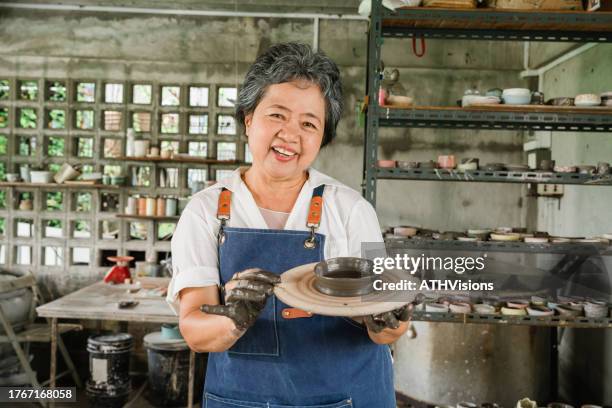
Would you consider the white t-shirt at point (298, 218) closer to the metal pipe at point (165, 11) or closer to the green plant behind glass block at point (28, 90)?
the metal pipe at point (165, 11)

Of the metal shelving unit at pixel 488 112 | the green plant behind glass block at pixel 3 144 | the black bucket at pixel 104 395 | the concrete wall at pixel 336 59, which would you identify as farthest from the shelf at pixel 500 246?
the green plant behind glass block at pixel 3 144

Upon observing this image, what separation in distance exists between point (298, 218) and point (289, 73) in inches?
19.5

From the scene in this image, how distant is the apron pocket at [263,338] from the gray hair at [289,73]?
68cm

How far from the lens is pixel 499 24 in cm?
318

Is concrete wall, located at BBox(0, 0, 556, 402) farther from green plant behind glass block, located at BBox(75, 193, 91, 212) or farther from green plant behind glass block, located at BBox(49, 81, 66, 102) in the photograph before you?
green plant behind glass block, located at BBox(75, 193, 91, 212)

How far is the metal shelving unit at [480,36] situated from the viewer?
9.82ft

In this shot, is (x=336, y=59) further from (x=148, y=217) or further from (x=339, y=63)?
(x=148, y=217)

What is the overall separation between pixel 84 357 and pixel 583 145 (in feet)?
19.6

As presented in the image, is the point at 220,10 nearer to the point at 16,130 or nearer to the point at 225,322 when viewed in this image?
the point at 16,130

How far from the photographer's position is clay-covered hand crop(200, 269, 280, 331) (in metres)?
1.30

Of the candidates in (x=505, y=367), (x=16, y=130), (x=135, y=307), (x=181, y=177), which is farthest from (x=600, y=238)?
(x=16, y=130)

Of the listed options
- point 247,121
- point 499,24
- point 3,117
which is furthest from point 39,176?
point 499,24

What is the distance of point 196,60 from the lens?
581cm

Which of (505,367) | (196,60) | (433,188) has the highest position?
(196,60)
